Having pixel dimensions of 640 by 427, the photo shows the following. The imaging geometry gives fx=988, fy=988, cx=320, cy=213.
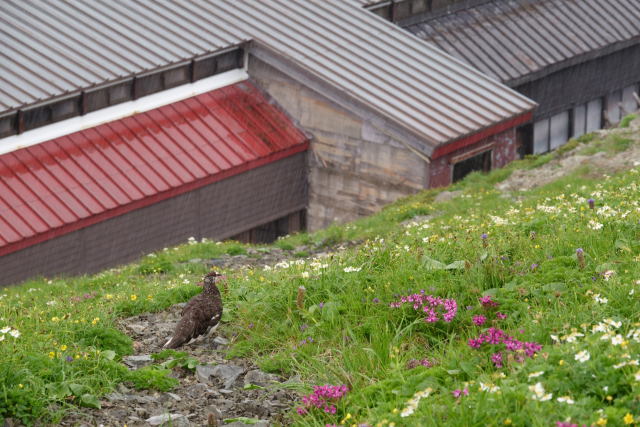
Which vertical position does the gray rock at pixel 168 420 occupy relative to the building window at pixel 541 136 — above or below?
below

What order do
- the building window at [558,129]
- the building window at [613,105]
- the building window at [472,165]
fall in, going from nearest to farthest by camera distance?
the building window at [472,165]
the building window at [558,129]
the building window at [613,105]

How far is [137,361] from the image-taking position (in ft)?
37.0

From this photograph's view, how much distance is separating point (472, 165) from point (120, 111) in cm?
992

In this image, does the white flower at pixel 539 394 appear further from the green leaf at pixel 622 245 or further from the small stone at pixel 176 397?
the small stone at pixel 176 397

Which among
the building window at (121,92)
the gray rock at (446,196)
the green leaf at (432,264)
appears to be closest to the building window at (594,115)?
the gray rock at (446,196)

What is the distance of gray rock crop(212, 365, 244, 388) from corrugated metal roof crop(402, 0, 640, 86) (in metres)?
22.9

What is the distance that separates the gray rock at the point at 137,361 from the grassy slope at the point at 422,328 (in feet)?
0.50

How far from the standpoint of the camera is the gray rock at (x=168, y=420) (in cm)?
991

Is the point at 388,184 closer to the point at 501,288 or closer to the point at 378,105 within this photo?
the point at 378,105

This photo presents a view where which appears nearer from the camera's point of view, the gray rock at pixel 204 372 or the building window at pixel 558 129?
the gray rock at pixel 204 372

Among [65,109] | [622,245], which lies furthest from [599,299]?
[65,109]

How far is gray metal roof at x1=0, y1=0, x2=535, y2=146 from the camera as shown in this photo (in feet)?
84.5

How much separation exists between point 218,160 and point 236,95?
325 cm

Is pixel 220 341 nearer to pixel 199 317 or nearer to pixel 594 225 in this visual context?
pixel 199 317
